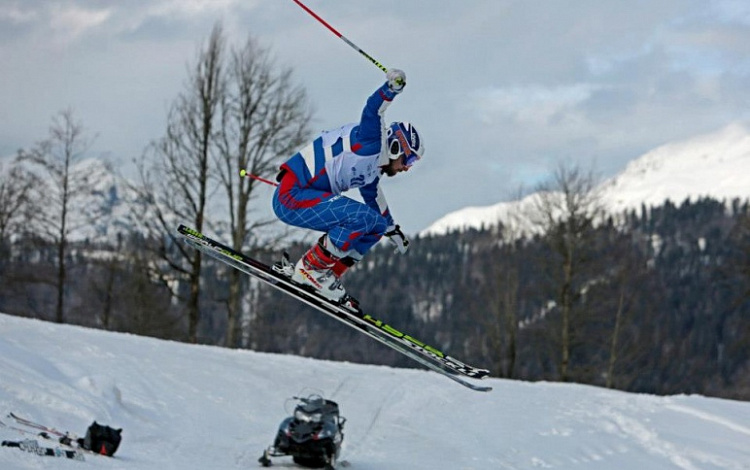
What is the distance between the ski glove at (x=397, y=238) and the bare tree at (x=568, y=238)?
23838 millimetres

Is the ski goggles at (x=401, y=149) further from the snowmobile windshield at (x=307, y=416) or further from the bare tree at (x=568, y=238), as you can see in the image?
the bare tree at (x=568, y=238)

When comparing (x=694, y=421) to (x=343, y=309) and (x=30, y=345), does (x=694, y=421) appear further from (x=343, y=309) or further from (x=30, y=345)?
(x=30, y=345)

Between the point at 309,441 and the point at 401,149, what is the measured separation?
5102mm

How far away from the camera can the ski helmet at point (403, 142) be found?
751 cm

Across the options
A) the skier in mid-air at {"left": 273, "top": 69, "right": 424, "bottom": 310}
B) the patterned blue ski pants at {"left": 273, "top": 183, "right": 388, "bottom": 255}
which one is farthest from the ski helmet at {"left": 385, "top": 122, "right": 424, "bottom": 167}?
the patterned blue ski pants at {"left": 273, "top": 183, "right": 388, "bottom": 255}

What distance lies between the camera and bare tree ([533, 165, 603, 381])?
1240 inches

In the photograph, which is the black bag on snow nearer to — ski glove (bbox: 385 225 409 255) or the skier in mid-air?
the skier in mid-air

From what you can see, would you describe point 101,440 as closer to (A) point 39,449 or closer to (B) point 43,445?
(B) point 43,445

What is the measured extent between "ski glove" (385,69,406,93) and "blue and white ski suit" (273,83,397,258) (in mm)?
553

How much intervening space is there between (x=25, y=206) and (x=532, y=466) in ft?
72.7

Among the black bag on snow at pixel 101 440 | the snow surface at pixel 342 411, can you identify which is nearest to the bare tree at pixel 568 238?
the snow surface at pixel 342 411

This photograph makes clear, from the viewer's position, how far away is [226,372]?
1655cm

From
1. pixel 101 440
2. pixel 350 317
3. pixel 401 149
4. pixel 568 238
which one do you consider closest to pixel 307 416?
pixel 101 440

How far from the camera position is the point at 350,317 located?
27.0 ft
